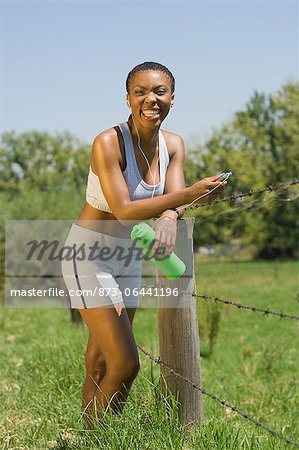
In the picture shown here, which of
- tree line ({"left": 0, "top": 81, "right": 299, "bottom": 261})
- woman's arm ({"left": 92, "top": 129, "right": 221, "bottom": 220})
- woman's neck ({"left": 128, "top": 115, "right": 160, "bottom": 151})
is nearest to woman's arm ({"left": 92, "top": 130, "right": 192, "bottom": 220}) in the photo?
woman's arm ({"left": 92, "top": 129, "right": 221, "bottom": 220})

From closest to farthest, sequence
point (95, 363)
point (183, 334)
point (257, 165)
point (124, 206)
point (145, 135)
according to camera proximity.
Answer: point (124, 206)
point (145, 135)
point (183, 334)
point (95, 363)
point (257, 165)

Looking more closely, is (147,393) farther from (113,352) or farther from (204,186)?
(204,186)

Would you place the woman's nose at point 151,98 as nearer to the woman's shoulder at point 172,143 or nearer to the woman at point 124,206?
the woman at point 124,206

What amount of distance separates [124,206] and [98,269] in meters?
0.50

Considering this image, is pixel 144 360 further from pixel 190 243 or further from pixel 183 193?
pixel 183 193

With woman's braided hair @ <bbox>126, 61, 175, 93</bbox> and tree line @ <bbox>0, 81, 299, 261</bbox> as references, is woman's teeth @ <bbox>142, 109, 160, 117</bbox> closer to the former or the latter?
woman's braided hair @ <bbox>126, 61, 175, 93</bbox>

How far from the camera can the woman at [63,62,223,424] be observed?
324cm

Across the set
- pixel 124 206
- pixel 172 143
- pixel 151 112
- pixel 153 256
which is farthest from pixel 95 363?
pixel 151 112

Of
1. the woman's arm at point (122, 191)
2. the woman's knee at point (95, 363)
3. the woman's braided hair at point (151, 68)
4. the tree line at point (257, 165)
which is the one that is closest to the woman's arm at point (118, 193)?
the woman's arm at point (122, 191)

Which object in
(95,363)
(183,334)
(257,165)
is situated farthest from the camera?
(257,165)

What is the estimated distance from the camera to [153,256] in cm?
322

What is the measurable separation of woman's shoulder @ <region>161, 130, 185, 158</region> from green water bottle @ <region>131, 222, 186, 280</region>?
22.2 inches

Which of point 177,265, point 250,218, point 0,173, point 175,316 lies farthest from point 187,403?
point 0,173

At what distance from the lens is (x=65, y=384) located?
203 inches
